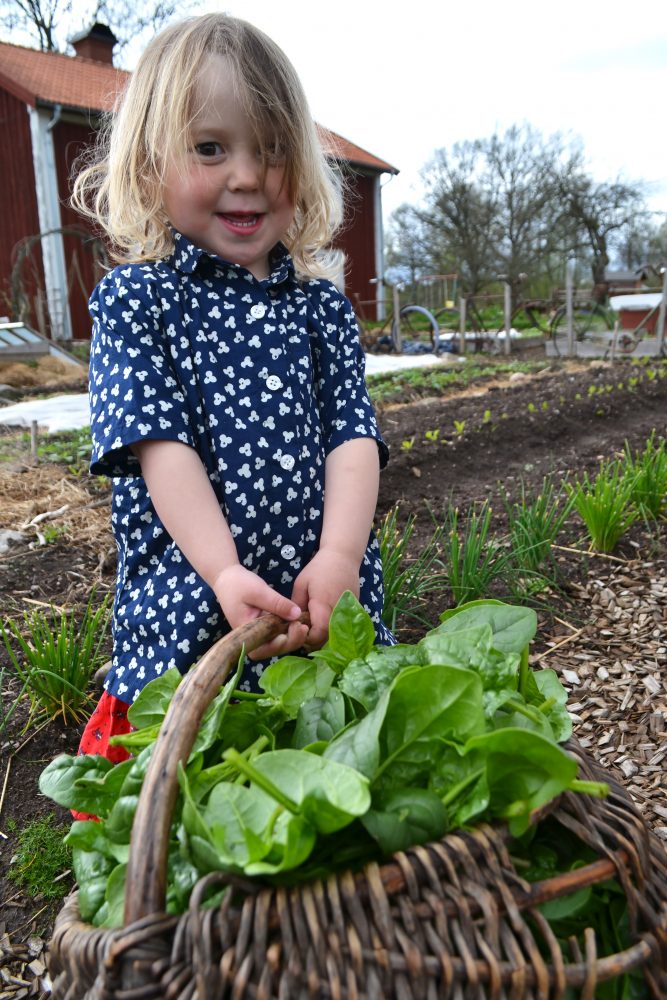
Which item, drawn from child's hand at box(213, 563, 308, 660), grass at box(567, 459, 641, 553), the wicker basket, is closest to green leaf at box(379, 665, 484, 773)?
the wicker basket

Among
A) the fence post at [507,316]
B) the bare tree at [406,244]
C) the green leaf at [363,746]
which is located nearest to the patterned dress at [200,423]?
the green leaf at [363,746]

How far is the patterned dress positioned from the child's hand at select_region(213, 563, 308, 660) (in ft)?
0.71

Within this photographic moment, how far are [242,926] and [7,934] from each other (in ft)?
3.44

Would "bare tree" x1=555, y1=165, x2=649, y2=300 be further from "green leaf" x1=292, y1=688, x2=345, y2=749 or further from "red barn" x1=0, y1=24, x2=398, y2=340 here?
"green leaf" x1=292, y1=688, x2=345, y2=749

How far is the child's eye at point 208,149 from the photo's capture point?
4.73 ft

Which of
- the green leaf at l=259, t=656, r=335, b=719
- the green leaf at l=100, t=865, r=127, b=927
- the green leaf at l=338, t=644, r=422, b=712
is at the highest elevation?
the green leaf at l=338, t=644, r=422, b=712

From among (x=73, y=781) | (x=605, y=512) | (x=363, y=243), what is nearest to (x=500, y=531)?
(x=605, y=512)

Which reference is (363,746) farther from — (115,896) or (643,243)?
(643,243)

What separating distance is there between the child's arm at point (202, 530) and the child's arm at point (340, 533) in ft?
0.26

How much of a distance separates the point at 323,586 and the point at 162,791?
1.94 feet

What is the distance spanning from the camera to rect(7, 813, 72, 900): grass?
1.57 m

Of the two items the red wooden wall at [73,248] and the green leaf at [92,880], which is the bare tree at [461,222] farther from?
the green leaf at [92,880]

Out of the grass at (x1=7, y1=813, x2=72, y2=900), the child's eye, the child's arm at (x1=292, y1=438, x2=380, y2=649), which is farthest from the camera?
the grass at (x1=7, y1=813, x2=72, y2=900)

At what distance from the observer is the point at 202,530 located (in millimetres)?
1334
